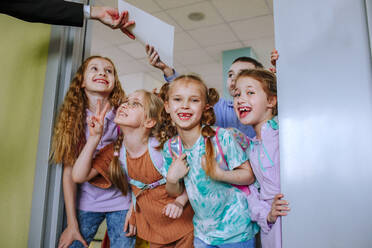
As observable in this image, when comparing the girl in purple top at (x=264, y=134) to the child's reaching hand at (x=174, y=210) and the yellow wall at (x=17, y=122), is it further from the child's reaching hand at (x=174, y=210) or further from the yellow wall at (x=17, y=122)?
the yellow wall at (x=17, y=122)

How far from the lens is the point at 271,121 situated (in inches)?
36.3

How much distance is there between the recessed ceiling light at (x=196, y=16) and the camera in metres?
2.08

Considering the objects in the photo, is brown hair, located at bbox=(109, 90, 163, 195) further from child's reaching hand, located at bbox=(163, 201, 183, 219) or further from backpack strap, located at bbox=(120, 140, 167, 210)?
child's reaching hand, located at bbox=(163, 201, 183, 219)

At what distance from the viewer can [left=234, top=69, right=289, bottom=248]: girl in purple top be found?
88cm

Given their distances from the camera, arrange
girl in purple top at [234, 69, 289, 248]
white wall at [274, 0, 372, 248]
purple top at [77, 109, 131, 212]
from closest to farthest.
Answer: white wall at [274, 0, 372, 248] < girl in purple top at [234, 69, 289, 248] < purple top at [77, 109, 131, 212]

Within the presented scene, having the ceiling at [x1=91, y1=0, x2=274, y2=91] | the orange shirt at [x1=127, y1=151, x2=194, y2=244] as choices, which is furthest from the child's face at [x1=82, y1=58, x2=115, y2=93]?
the ceiling at [x1=91, y1=0, x2=274, y2=91]

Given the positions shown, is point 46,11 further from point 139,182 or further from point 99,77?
point 139,182

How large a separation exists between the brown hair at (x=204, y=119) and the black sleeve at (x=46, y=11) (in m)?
0.50

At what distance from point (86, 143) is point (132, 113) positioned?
0.23m

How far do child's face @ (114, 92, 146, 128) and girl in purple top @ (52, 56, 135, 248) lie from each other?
3.2 inches

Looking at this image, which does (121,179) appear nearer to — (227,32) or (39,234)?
(39,234)

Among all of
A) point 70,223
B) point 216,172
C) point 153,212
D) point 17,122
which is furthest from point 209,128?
point 17,122

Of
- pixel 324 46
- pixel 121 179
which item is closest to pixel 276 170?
pixel 324 46

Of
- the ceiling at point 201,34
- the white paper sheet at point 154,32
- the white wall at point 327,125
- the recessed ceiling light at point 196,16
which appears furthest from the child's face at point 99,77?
the recessed ceiling light at point 196,16
